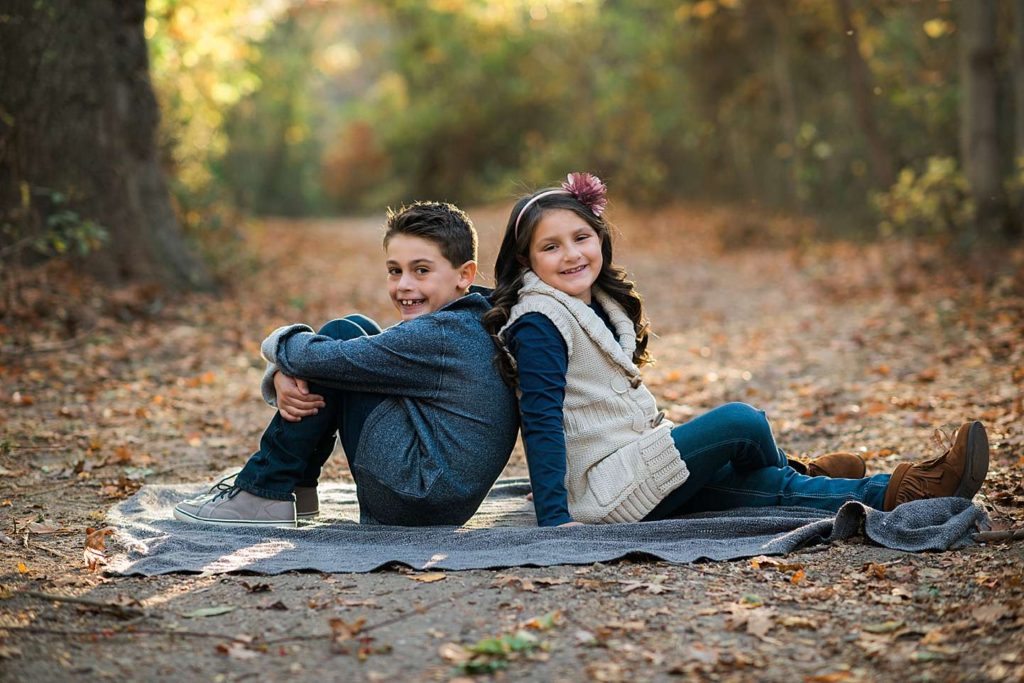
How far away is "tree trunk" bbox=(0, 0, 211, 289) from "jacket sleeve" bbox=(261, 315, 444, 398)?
459 cm

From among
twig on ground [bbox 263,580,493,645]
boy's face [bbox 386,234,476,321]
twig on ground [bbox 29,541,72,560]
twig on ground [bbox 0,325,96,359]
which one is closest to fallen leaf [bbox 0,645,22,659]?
twig on ground [bbox 263,580,493,645]

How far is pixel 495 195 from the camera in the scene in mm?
25156

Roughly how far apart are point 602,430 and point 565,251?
26.3 inches

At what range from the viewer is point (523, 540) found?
3697mm

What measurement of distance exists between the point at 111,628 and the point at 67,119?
262 inches

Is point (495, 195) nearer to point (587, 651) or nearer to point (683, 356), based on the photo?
point (683, 356)

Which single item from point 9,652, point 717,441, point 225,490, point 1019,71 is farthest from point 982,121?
point 9,652

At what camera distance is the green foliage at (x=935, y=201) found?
10831 millimetres

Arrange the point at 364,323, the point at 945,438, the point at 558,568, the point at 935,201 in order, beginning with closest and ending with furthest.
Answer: the point at 558,568 → the point at 364,323 → the point at 945,438 → the point at 935,201

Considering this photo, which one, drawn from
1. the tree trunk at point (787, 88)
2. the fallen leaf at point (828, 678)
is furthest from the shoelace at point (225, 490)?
the tree trunk at point (787, 88)

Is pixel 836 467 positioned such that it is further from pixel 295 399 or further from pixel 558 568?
pixel 295 399

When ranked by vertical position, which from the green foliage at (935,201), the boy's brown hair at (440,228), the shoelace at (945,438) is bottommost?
the shoelace at (945,438)

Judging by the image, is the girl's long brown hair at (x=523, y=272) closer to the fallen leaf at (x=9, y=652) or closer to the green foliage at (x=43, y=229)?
the fallen leaf at (x=9, y=652)

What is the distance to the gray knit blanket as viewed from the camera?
3.55 metres
